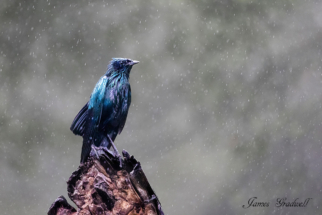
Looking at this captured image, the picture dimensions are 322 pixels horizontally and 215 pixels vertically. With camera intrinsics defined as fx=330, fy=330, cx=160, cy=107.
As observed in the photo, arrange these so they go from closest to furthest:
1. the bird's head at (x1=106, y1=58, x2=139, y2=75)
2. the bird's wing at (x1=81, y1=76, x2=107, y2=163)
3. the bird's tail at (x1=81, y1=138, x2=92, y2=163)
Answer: the bird's tail at (x1=81, y1=138, x2=92, y2=163)
the bird's wing at (x1=81, y1=76, x2=107, y2=163)
the bird's head at (x1=106, y1=58, x2=139, y2=75)

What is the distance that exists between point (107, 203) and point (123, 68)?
3.25 m

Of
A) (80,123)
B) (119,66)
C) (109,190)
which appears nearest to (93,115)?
(80,123)

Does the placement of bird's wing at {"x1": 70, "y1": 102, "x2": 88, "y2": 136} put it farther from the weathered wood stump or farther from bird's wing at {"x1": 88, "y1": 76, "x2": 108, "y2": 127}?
the weathered wood stump

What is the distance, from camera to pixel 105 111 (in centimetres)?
774

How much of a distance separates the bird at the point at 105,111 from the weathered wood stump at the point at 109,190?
2.77 feet

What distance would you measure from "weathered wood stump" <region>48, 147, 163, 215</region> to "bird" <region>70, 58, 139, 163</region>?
0.84 meters

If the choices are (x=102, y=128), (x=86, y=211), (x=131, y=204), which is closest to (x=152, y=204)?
(x=131, y=204)

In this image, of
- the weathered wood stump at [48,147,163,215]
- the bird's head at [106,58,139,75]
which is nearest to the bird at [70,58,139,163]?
the bird's head at [106,58,139,75]

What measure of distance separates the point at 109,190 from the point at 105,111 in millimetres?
1964

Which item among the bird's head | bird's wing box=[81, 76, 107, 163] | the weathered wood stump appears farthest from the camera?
the bird's head

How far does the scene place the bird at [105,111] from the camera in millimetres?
7652

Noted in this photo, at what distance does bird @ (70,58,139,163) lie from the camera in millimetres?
7652

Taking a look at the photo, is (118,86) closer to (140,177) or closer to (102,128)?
(102,128)

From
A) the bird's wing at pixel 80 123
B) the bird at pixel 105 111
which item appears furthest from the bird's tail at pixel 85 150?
the bird's wing at pixel 80 123
